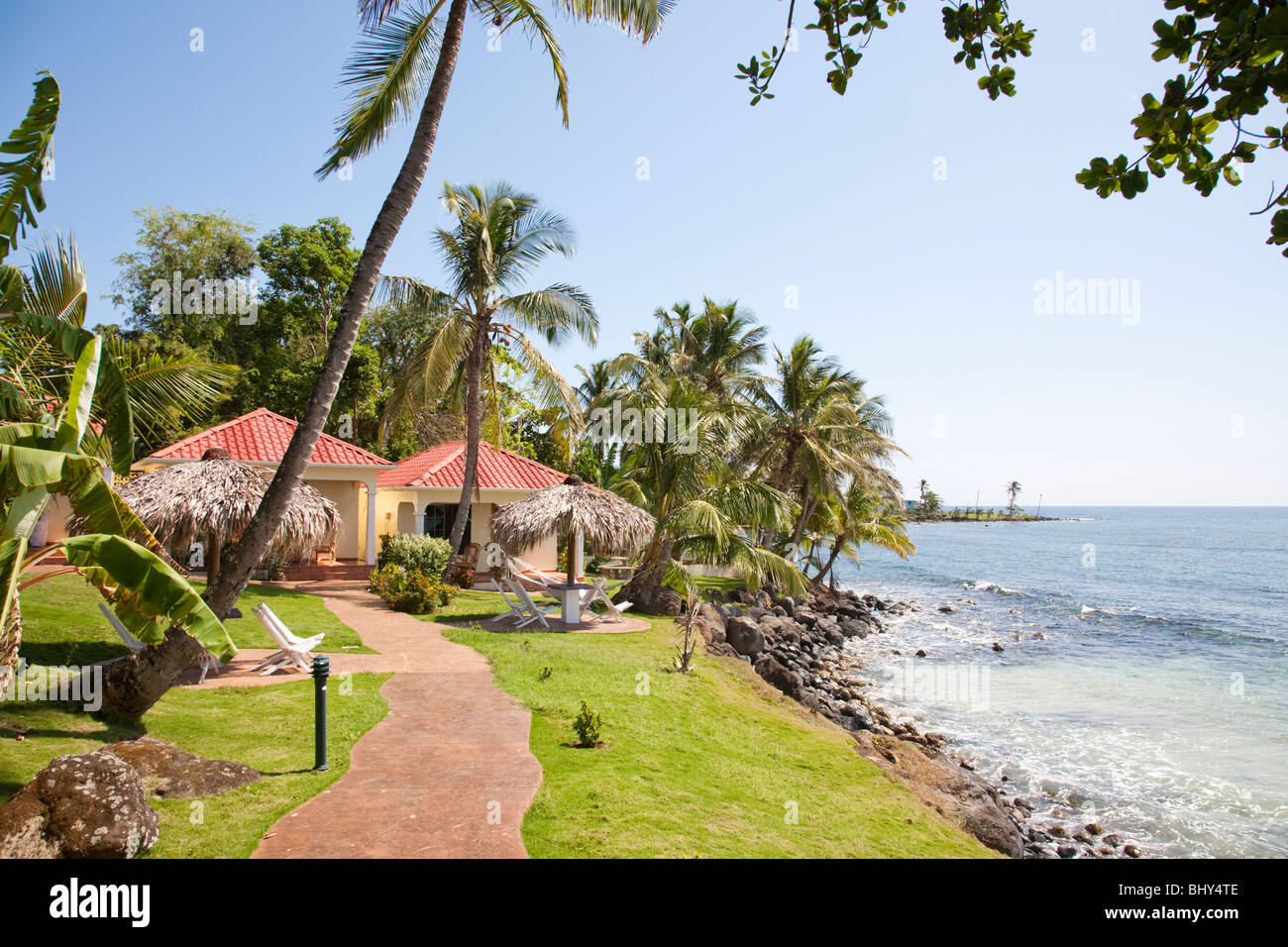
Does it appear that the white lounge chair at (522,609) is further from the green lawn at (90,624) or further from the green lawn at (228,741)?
the green lawn at (228,741)

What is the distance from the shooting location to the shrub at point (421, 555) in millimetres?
18953

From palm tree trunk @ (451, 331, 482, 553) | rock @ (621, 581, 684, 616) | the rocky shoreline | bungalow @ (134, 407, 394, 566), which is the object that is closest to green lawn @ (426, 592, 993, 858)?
the rocky shoreline

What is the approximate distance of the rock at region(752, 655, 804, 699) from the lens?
1486cm

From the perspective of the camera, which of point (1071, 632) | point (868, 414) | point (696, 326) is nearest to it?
point (1071, 632)

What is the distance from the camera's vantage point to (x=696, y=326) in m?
32.3

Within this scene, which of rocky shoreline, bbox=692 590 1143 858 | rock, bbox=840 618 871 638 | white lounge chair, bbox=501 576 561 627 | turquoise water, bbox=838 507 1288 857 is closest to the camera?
rocky shoreline, bbox=692 590 1143 858

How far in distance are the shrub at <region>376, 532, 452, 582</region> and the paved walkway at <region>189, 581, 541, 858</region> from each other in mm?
6933

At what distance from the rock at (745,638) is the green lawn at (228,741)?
909 centimetres

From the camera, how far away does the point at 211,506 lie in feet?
44.4

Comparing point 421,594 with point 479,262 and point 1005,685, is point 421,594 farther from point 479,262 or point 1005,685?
point 1005,685

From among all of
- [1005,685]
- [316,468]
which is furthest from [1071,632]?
[316,468]

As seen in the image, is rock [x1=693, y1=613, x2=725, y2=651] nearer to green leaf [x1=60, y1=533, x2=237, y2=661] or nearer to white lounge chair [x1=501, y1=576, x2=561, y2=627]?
white lounge chair [x1=501, y1=576, x2=561, y2=627]

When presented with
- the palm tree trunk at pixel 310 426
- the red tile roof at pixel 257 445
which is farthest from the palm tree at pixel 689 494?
the palm tree trunk at pixel 310 426
